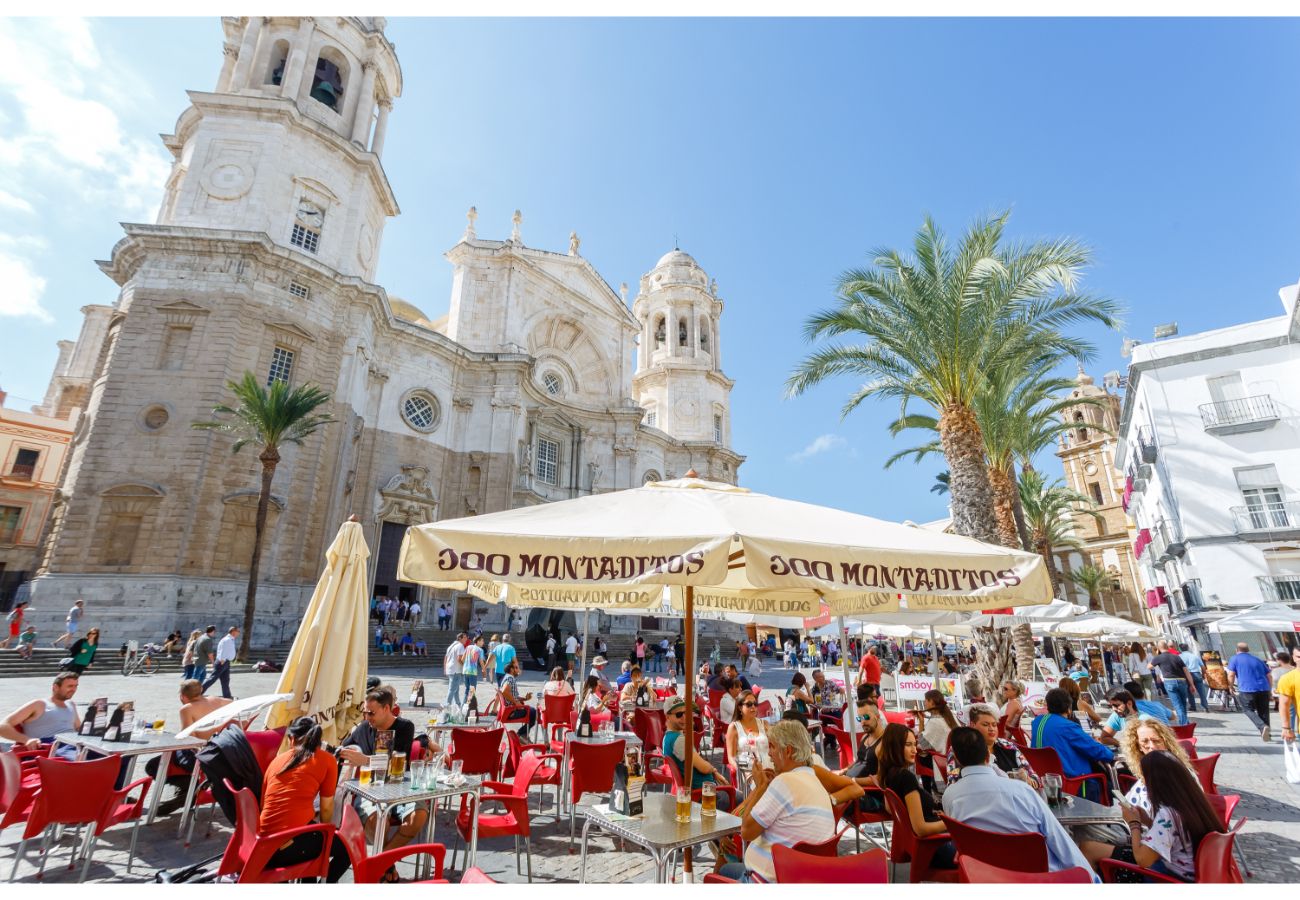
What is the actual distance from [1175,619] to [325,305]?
3683 cm

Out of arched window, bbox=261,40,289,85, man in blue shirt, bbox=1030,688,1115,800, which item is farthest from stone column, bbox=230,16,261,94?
man in blue shirt, bbox=1030,688,1115,800

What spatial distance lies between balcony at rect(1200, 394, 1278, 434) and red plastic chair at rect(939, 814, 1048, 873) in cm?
2531

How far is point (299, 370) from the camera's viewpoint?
2250cm

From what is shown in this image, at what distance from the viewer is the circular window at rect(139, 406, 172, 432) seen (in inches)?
781

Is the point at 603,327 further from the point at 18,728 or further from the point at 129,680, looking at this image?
the point at 18,728

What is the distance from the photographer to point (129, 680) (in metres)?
14.2

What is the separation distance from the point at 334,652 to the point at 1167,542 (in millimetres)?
30110

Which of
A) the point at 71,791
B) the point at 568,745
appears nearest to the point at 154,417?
the point at 71,791

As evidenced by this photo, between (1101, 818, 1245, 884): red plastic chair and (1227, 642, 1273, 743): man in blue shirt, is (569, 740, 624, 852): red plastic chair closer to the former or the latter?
(1101, 818, 1245, 884): red plastic chair

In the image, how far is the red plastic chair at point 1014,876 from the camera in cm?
256

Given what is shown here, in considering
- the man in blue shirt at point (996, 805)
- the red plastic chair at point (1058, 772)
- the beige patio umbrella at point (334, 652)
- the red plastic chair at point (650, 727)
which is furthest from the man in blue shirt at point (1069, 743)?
the beige patio umbrella at point (334, 652)

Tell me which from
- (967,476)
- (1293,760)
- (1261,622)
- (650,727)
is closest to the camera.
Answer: (1293,760)

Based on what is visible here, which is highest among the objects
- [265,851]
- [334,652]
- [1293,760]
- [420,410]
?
[420,410]

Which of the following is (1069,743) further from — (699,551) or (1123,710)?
(699,551)
